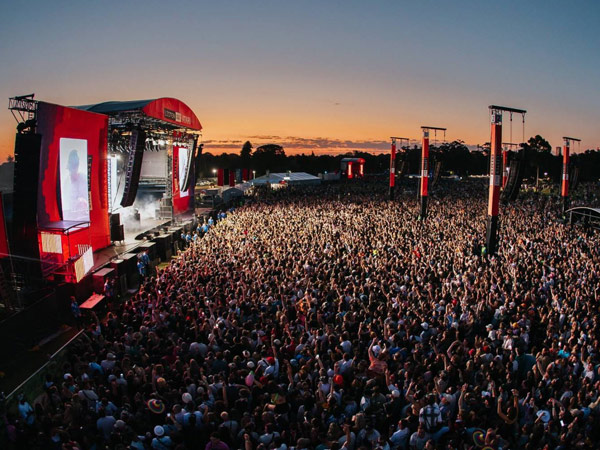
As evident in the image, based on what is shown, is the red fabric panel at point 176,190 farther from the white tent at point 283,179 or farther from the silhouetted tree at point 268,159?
the silhouetted tree at point 268,159

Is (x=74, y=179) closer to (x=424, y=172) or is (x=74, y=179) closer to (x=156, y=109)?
(x=156, y=109)

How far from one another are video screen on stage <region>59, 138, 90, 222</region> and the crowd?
4.41 meters

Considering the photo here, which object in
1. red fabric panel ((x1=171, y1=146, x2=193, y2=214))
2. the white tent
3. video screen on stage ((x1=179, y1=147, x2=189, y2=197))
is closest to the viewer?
red fabric panel ((x1=171, y1=146, x2=193, y2=214))

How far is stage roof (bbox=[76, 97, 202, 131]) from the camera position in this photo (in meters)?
17.7

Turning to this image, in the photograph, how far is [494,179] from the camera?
14125 millimetres

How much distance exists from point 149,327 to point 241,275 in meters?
3.25

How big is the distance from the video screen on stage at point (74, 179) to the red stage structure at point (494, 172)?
1329cm

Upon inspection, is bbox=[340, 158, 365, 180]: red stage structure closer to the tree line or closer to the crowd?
the tree line

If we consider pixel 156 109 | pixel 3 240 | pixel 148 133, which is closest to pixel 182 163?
pixel 148 133

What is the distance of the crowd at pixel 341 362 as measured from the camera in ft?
15.3

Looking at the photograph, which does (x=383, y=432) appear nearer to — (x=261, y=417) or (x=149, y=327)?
(x=261, y=417)

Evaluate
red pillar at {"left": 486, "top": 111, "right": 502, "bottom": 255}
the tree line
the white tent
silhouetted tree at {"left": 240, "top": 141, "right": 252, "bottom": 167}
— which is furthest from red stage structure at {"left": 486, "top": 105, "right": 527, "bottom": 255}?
silhouetted tree at {"left": 240, "top": 141, "right": 252, "bottom": 167}

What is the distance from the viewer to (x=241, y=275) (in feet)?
35.1

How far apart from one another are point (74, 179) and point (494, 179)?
13.6 meters
